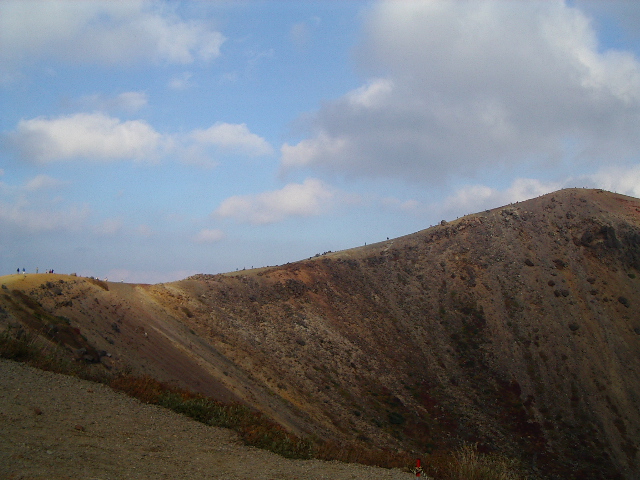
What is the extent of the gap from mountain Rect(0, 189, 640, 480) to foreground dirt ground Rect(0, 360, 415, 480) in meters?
7.95

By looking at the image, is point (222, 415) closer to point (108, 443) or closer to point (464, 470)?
point (108, 443)

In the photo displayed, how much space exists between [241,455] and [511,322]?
132 ft

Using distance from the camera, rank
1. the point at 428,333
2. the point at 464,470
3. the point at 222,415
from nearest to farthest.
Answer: the point at 464,470, the point at 222,415, the point at 428,333

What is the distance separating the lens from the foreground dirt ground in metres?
9.02

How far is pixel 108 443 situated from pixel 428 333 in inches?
1513

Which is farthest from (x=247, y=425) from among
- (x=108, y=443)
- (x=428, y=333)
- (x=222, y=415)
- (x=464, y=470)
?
(x=428, y=333)

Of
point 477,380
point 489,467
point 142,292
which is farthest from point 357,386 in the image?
point 489,467

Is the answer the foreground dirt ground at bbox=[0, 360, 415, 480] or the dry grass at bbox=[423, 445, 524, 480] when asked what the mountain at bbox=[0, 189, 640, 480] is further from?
the dry grass at bbox=[423, 445, 524, 480]

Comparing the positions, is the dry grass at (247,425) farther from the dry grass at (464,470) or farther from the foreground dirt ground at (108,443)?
the foreground dirt ground at (108,443)

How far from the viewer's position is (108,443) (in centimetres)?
1059

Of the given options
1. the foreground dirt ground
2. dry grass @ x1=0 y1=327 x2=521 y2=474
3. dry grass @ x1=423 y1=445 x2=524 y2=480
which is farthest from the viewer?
dry grass @ x1=0 y1=327 x2=521 y2=474

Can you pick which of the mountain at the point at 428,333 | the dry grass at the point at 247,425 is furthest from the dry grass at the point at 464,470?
the mountain at the point at 428,333

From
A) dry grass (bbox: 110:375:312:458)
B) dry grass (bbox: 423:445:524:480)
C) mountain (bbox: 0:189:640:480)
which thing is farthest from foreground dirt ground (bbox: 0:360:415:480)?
mountain (bbox: 0:189:640:480)

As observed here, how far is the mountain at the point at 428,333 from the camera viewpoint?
2742cm
